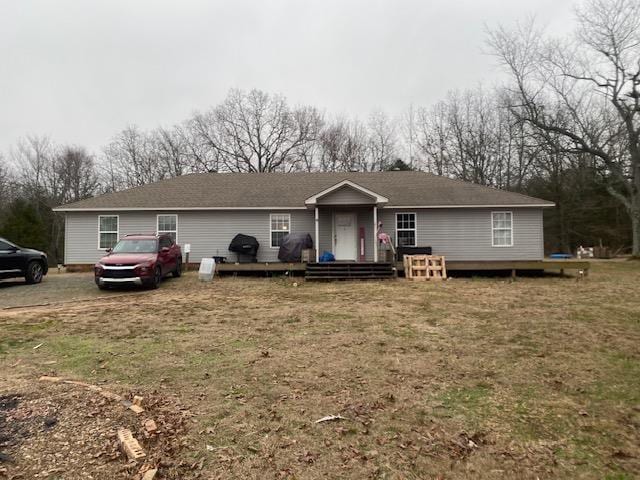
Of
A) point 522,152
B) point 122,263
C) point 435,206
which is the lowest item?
point 122,263

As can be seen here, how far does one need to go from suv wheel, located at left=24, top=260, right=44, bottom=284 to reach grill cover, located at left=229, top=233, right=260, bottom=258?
6.57 metres

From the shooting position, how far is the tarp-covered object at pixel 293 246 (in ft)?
51.6

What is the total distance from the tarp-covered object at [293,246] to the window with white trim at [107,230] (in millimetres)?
7444

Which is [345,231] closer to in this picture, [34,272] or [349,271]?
[349,271]

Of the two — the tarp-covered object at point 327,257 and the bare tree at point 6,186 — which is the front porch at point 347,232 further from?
the bare tree at point 6,186

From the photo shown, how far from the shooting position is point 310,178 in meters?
20.2

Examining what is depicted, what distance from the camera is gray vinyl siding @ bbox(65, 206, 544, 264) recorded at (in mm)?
16641

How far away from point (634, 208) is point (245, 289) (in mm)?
22520

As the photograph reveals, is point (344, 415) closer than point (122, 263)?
Yes

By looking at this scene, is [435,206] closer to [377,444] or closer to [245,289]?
[245,289]

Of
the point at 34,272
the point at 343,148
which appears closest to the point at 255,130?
the point at 343,148

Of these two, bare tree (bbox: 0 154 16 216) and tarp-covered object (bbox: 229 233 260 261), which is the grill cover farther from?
bare tree (bbox: 0 154 16 216)

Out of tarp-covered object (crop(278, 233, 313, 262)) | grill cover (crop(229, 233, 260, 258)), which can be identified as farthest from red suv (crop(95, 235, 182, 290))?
tarp-covered object (crop(278, 233, 313, 262))

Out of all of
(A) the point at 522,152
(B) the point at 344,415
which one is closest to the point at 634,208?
(A) the point at 522,152
